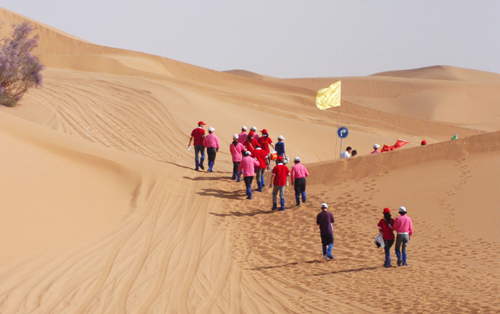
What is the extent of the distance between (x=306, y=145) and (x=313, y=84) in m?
55.0

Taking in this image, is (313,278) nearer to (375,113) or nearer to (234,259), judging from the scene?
(234,259)

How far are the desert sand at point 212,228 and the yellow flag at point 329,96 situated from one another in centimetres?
463

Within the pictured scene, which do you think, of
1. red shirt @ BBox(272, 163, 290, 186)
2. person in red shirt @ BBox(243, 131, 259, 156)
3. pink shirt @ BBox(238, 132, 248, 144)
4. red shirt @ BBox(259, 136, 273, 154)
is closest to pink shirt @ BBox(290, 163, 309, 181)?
red shirt @ BBox(272, 163, 290, 186)

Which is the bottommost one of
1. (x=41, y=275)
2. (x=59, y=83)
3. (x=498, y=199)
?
(x=41, y=275)

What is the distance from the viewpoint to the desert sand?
9.54 m

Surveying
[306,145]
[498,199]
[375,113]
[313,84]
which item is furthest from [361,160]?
[313,84]

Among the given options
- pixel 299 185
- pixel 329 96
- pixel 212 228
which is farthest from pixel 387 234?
pixel 329 96

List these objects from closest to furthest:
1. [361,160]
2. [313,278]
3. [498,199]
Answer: [313,278], [498,199], [361,160]

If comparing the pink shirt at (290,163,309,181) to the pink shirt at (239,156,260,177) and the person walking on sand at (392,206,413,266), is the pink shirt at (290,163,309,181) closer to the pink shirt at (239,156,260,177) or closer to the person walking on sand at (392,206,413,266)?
the pink shirt at (239,156,260,177)

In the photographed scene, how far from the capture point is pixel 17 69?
27.6m

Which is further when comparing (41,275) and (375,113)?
(375,113)

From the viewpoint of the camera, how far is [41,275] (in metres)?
9.98

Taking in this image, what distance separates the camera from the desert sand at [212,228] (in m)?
9.54

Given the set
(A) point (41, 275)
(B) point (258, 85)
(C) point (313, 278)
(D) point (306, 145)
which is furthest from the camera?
(B) point (258, 85)
